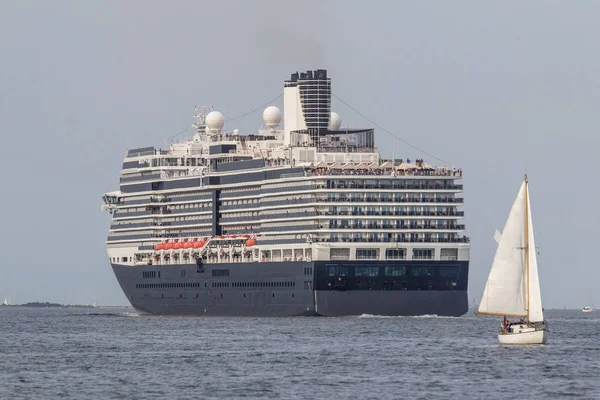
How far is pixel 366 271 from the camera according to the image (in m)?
142

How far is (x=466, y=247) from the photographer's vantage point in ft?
478

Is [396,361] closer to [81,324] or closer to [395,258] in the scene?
[395,258]

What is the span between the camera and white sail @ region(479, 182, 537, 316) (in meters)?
101

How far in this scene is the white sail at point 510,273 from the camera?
10112 centimetres

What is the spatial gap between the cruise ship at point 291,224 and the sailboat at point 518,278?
129 feet

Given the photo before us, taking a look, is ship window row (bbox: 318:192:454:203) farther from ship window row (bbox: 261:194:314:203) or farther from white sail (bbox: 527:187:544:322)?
white sail (bbox: 527:187:544:322)

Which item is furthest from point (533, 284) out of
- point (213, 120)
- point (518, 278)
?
point (213, 120)

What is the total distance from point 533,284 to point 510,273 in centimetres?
156

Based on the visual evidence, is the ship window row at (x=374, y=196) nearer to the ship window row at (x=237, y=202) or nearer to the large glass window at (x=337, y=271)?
the large glass window at (x=337, y=271)

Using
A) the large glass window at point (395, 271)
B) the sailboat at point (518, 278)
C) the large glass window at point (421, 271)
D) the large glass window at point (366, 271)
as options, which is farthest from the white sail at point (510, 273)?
the large glass window at point (421, 271)

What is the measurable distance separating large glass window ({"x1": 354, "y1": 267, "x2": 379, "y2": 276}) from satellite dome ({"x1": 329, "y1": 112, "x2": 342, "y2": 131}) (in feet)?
85.0

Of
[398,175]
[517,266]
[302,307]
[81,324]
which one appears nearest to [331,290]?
[302,307]

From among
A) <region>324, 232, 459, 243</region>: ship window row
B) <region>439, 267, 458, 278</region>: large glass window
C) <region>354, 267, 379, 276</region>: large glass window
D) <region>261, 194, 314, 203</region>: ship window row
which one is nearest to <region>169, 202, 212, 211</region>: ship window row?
<region>261, 194, 314, 203</region>: ship window row

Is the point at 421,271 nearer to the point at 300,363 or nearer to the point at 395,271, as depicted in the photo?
the point at 395,271
